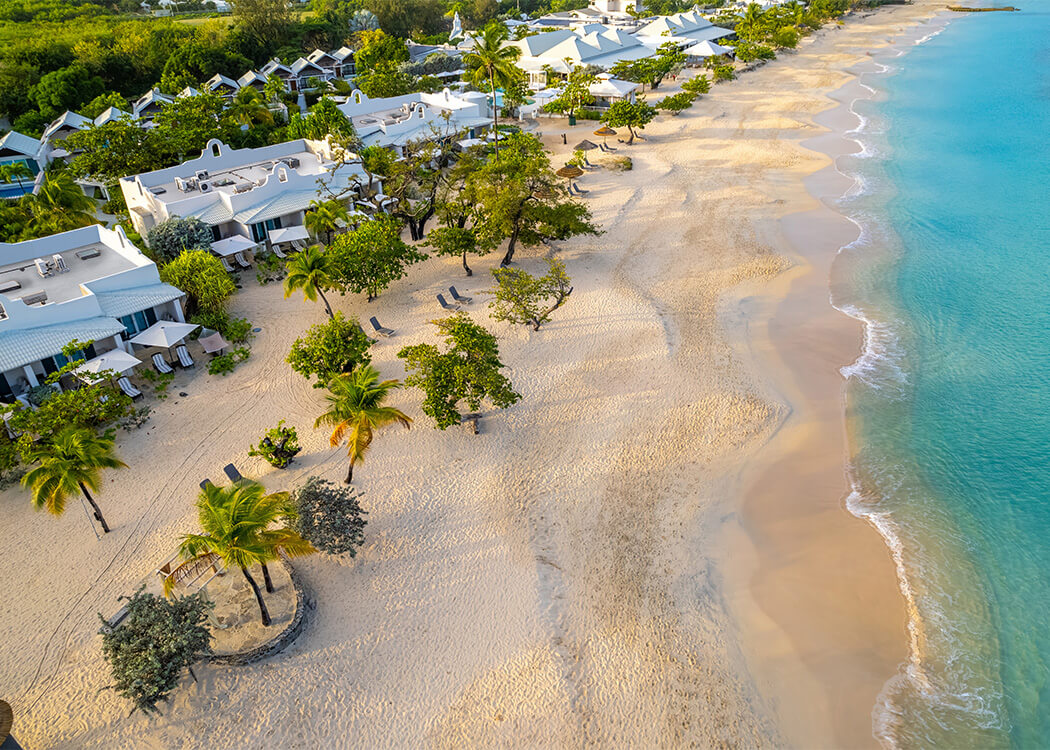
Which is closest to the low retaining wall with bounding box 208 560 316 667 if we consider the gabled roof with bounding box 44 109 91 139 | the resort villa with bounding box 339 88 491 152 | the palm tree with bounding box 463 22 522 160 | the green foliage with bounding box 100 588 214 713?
the green foliage with bounding box 100 588 214 713

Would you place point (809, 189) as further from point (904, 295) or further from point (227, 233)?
point (227, 233)

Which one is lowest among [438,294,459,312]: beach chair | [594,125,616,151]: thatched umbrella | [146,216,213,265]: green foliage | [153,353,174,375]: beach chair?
[438,294,459,312]: beach chair

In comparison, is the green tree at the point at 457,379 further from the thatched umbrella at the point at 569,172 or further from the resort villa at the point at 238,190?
the thatched umbrella at the point at 569,172

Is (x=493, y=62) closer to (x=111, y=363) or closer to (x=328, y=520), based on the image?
(x=111, y=363)

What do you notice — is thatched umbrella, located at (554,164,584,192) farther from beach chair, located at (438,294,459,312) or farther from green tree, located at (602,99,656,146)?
beach chair, located at (438,294,459,312)

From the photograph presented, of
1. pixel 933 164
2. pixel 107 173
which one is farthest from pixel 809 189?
pixel 107 173
